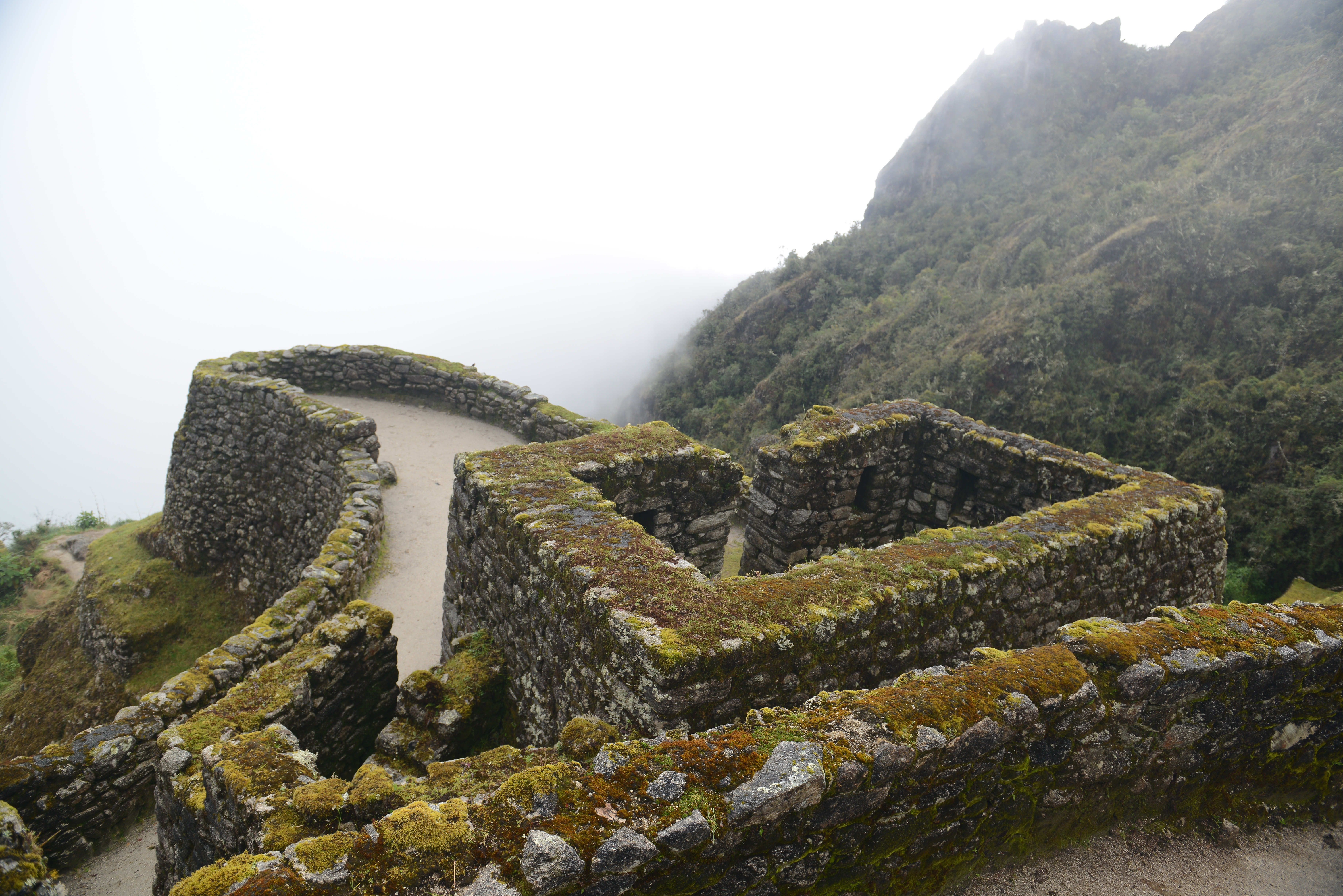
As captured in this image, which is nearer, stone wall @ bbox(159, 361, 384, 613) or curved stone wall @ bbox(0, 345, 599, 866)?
curved stone wall @ bbox(0, 345, 599, 866)

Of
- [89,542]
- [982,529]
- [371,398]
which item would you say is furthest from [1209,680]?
[89,542]

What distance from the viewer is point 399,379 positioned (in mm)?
17984

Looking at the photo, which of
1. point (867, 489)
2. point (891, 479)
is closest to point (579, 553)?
point (867, 489)

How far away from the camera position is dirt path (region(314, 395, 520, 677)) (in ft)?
32.0

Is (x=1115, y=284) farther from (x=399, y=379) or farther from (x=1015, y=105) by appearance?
(x=1015, y=105)

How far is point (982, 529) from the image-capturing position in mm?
6484

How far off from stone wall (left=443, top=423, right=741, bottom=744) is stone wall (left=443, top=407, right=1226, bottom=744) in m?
0.02

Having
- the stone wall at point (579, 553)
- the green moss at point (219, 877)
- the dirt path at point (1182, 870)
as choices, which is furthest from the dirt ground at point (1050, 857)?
the green moss at point (219, 877)

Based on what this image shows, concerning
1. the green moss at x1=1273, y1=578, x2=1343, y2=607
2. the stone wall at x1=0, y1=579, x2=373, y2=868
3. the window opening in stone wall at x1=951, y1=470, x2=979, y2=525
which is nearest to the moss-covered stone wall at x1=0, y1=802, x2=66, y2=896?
the stone wall at x1=0, y1=579, x2=373, y2=868

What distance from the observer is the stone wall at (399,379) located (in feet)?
54.5

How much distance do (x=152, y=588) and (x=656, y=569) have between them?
15.2 m

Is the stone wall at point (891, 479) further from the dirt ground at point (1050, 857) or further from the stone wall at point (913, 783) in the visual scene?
the stone wall at point (913, 783)

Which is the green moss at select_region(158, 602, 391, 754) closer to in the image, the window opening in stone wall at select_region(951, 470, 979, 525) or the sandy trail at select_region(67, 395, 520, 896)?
the sandy trail at select_region(67, 395, 520, 896)

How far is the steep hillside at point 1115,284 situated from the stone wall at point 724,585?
9.52 meters
